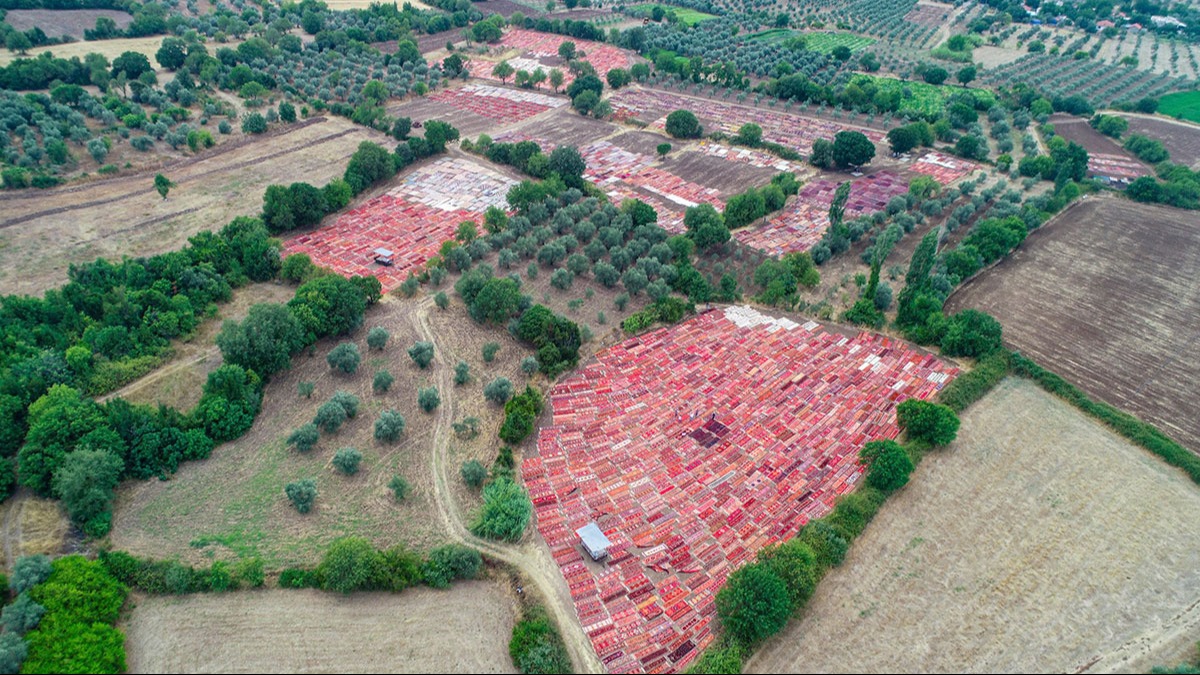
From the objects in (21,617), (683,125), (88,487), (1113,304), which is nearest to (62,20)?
(683,125)

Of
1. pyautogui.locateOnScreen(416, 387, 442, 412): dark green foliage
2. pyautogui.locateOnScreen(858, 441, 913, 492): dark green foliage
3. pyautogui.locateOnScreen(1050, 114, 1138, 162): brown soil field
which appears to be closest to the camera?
pyautogui.locateOnScreen(858, 441, 913, 492): dark green foliage

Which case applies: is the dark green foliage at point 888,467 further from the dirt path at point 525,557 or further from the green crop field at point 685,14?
the green crop field at point 685,14

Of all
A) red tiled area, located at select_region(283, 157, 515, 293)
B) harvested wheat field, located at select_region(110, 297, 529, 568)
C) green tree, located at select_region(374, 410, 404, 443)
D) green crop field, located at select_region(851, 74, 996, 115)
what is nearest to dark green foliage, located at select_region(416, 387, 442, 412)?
harvested wheat field, located at select_region(110, 297, 529, 568)

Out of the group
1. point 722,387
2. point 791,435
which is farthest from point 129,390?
point 791,435

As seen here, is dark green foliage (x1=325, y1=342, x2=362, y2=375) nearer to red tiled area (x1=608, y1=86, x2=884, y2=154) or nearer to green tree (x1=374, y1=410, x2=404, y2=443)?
green tree (x1=374, y1=410, x2=404, y2=443)

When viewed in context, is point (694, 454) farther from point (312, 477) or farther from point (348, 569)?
point (312, 477)

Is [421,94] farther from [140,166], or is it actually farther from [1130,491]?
[1130,491]


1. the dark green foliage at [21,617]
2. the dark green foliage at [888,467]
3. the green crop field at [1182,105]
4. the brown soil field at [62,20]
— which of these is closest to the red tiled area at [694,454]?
the dark green foliage at [888,467]

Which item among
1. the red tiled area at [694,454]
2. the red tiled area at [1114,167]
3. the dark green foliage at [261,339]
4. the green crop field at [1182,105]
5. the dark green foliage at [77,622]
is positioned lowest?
the red tiled area at [1114,167]
